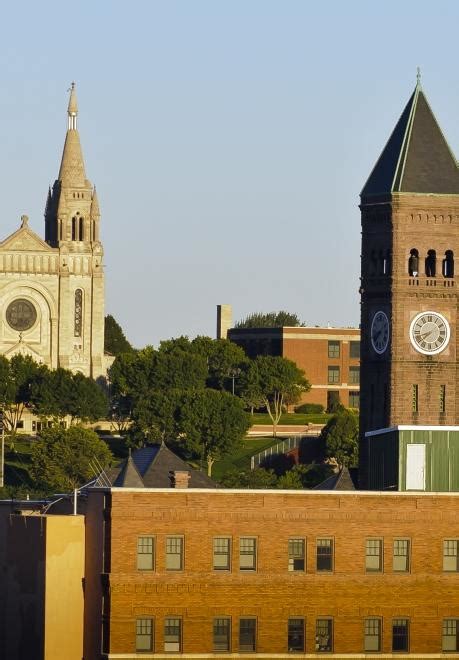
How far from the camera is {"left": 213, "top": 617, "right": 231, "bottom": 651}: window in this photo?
95.6m

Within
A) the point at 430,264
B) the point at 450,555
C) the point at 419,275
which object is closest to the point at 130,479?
the point at 450,555

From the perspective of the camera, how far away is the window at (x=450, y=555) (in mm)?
97938

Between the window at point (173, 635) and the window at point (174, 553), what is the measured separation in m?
1.81

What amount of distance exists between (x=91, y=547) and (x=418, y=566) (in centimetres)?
1139

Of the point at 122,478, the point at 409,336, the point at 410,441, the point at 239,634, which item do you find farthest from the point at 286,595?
the point at 409,336

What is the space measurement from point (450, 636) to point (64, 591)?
44.5 feet

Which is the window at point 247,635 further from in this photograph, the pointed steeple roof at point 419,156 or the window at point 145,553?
the pointed steeple roof at point 419,156

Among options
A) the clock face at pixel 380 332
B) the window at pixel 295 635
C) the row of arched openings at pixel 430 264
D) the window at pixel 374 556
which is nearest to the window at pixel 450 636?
the window at pixel 374 556

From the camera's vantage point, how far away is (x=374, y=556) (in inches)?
3844

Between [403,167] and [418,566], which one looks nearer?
[418,566]

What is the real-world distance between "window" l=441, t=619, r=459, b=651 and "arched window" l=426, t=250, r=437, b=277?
1521 inches

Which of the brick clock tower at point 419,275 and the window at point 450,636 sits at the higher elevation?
the brick clock tower at point 419,275

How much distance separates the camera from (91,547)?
9762 cm

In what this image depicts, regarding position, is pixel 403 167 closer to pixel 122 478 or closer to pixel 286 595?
pixel 122 478
